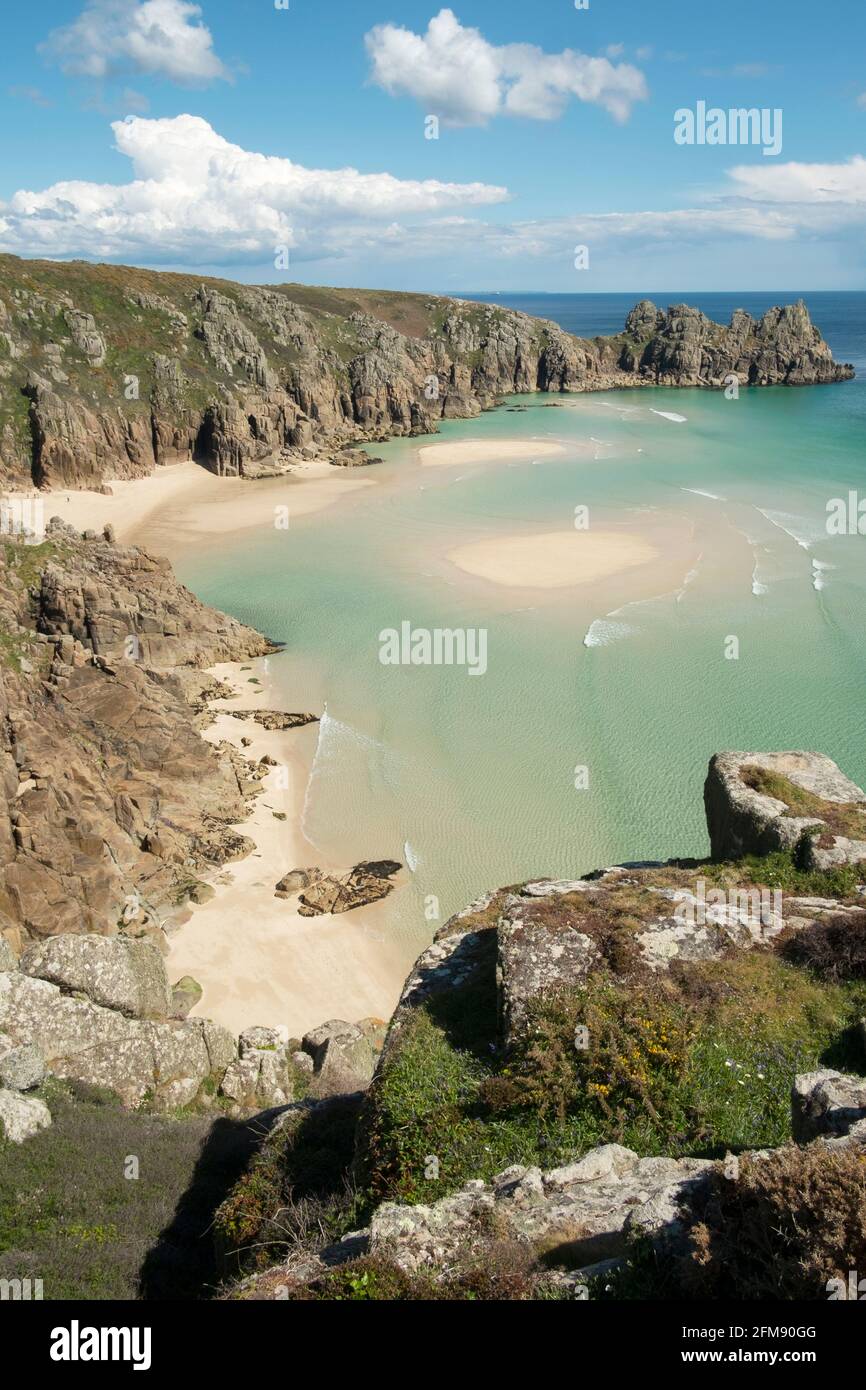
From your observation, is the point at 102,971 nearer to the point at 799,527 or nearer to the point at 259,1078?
the point at 259,1078

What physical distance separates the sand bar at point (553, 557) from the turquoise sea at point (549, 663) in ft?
4.11

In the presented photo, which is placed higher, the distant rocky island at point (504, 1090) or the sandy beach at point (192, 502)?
the sandy beach at point (192, 502)

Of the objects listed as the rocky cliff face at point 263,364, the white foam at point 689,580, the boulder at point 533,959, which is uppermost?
the rocky cliff face at point 263,364

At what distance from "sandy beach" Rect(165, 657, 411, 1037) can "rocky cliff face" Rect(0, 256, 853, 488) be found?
53.6 m

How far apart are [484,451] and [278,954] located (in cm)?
7446

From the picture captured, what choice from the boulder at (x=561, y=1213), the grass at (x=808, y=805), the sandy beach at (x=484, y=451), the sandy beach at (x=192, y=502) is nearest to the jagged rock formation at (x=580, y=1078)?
the boulder at (x=561, y=1213)

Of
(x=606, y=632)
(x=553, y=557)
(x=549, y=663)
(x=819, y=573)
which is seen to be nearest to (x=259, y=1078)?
(x=549, y=663)

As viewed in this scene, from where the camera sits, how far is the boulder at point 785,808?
1485 centimetres

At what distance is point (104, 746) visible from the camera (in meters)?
27.1

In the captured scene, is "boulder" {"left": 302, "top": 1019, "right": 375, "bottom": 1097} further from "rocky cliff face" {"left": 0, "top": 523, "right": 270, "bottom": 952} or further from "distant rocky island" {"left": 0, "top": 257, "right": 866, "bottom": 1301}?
"rocky cliff face" {"left": 0, "top": 523, "right": 270, "bottom": 952}

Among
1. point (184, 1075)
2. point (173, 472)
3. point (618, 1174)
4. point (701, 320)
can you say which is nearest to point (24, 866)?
point (184, 1075)

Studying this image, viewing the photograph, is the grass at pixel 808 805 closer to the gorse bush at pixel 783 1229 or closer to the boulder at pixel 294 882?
the gorse bush at pixel 783 1229

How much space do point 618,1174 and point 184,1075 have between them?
9.92 meters

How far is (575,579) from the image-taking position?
49.4 m
